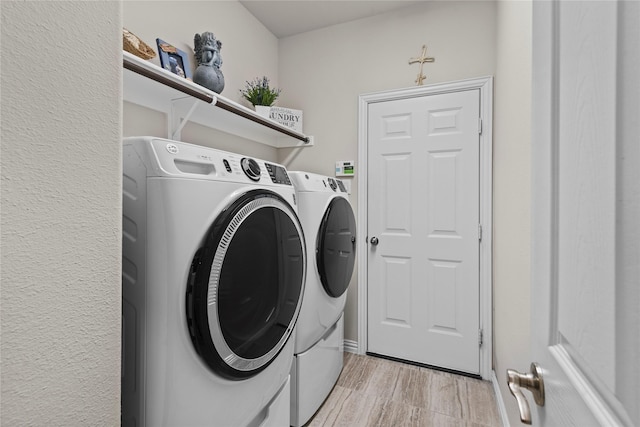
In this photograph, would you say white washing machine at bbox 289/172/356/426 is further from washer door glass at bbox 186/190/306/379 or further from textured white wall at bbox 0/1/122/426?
textured white wall at bbox 0/1/122/426

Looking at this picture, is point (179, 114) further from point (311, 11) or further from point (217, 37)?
point (311, 11)

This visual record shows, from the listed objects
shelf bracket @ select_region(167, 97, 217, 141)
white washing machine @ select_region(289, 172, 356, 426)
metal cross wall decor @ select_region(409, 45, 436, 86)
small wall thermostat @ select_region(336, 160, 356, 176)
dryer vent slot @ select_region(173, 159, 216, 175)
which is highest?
metal cross wall decor @ select_region(409, 45, 436, 86)

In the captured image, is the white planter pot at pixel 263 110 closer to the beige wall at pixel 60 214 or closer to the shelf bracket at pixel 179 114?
the shelf bracket at pixel 179 114

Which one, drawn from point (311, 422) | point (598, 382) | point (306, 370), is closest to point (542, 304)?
point (598, 382)

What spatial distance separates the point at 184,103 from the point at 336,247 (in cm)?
115

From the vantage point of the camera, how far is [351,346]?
8.11 feet

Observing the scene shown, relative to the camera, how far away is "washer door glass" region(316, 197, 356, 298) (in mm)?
1602

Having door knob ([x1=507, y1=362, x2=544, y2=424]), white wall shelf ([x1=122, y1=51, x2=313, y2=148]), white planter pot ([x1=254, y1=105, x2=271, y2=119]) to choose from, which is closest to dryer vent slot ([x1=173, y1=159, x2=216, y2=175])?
white wall shelf ([x1=122, y1=51, x2=313, y2=148])

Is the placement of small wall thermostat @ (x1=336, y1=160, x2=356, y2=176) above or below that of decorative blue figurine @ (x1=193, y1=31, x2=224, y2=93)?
below

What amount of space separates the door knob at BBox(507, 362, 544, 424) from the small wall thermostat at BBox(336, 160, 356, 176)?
6.64 feet

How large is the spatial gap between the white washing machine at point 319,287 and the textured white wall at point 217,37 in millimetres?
841

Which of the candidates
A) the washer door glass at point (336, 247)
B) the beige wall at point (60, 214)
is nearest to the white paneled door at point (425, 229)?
the washer door glass at point (336, 247)

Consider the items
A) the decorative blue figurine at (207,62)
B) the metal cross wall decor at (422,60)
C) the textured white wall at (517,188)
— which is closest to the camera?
the textured white wall at (517,188)

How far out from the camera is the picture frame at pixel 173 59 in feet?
5.39
